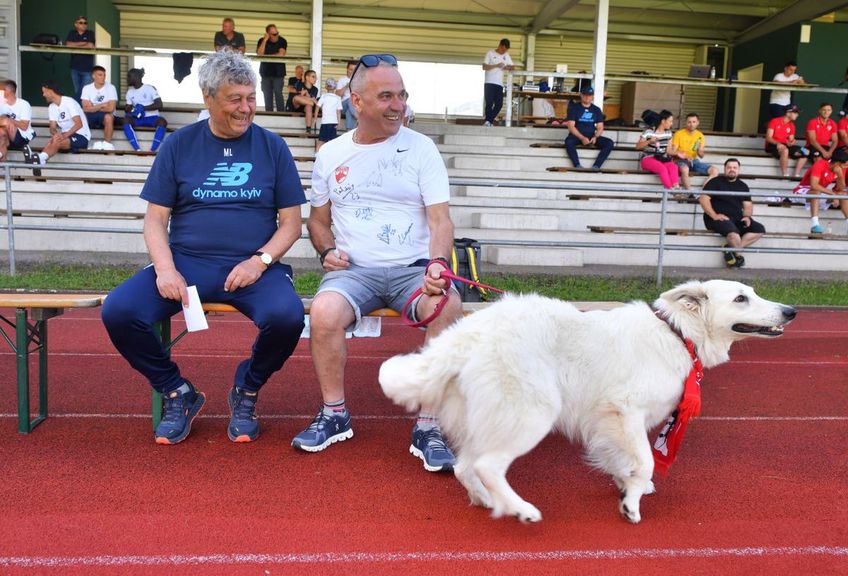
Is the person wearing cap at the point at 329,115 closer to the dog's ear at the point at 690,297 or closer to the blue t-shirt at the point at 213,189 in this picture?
the blue t-shirt at the point at 213,189

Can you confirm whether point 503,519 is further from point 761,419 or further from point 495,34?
point 495,34

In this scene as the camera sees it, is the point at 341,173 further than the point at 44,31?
No

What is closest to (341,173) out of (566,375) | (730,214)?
(566,375)

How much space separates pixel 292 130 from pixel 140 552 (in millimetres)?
14443

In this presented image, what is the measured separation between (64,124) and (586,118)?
33.2 ft

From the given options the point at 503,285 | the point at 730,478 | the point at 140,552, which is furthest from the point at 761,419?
the point at 503,285

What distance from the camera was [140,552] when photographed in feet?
10.3

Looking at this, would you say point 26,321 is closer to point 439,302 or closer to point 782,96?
point 439,302

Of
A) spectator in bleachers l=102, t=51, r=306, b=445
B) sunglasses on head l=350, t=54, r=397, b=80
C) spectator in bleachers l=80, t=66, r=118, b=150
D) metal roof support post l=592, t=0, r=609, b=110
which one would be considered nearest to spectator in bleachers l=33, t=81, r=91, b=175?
spectator in bleachers l=80, t=66, r=118, b=150

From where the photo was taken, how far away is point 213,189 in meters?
4.47

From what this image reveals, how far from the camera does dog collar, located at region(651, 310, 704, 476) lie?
3705mm

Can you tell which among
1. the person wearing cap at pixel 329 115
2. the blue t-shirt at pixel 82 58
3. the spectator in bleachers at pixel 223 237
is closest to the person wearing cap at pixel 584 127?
the person wearing cap at pixel 329 115

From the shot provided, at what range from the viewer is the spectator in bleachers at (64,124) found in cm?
1401
